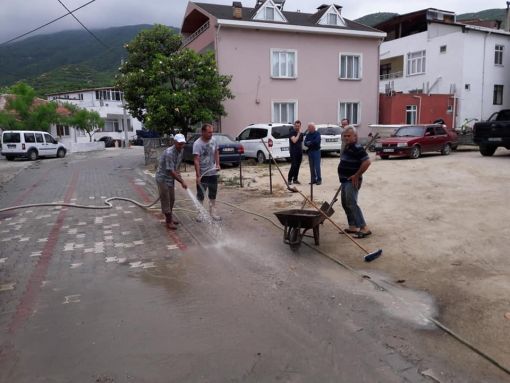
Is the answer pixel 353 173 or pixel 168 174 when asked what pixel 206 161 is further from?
pixel 353 173

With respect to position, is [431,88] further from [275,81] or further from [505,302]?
[505,302]

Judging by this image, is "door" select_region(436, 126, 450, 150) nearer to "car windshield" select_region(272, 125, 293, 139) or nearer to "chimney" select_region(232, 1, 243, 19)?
"car windshield" select_region(272, 125, 293, 139)

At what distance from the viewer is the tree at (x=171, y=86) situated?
61.1ft

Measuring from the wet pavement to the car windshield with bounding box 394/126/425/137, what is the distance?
506 inches

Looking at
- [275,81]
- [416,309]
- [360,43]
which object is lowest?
[416,309]

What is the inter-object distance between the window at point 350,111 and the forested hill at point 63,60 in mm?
50886

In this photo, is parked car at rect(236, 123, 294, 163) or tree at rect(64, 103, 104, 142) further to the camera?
tree at rect(64, 103, 104, 142)

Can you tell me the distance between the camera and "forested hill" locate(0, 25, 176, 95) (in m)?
86.3

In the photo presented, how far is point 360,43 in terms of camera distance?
84.7 ft

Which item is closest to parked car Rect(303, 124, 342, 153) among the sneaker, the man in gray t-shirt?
the sneaker

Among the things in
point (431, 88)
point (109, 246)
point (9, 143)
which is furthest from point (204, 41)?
point (109, 246)

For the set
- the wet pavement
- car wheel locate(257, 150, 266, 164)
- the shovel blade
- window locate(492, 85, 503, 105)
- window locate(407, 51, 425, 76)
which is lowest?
the wet pavement

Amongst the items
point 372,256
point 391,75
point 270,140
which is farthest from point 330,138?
point 391,75

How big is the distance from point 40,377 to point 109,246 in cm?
351
